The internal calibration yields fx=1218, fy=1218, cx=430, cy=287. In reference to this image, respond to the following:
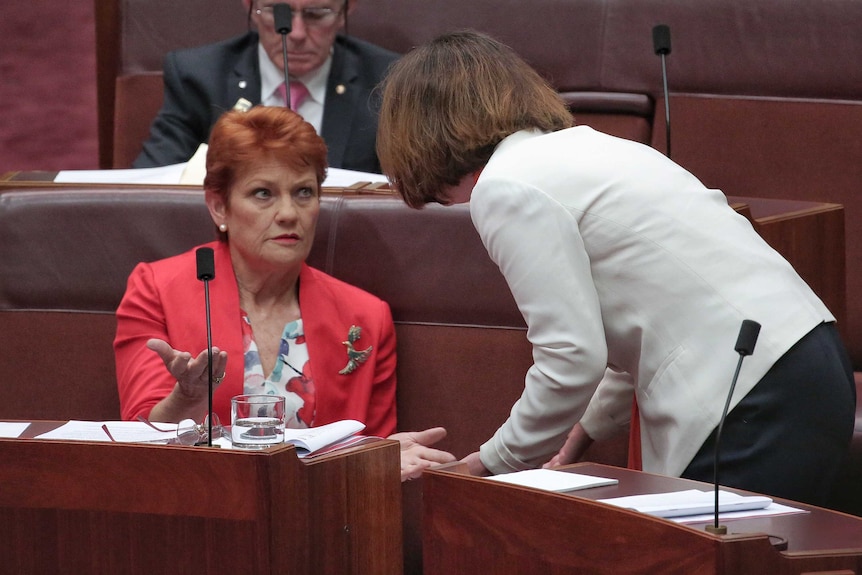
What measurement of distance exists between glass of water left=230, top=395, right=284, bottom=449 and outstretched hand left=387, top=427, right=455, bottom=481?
0.32 meters

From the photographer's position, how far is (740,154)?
2.62m

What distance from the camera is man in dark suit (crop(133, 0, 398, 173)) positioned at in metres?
2.61

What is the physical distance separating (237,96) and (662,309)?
155 cm

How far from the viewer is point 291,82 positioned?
266 cm

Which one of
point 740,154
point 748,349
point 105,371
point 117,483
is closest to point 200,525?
point 117,483

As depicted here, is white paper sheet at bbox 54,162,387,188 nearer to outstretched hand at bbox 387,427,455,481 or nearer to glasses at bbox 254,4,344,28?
glasses at bbox 254,4,344,28

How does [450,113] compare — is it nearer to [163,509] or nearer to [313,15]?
[163,509]

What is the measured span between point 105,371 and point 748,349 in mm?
1319

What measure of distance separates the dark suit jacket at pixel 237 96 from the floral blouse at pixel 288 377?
2.52 ft

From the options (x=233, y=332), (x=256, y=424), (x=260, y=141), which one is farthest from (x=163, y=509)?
(x=260, y=141)

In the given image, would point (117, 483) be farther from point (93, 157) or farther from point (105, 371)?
point (93, 157)

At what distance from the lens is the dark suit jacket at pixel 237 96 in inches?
104

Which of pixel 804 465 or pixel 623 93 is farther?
pixel 623 93

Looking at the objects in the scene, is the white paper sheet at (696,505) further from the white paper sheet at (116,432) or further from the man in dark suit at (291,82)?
the man in dark suit at (291,82)
